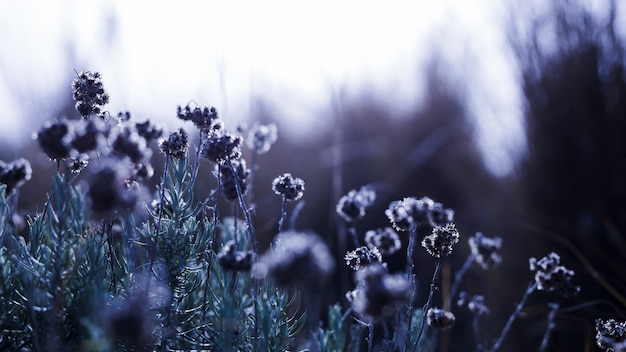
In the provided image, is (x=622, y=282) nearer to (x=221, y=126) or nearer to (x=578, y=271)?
(x=578, y=271)

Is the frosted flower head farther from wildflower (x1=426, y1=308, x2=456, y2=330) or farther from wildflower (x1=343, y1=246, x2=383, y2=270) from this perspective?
wildflower (x1=426, y1=308, x2=456, y2=330)

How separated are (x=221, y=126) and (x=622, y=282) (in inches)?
120

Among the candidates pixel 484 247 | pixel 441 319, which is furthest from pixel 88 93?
pixel 484 247

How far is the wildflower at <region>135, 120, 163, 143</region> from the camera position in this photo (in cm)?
162

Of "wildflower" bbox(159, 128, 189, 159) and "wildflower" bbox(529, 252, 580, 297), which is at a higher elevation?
"wildflower" bbox(159, 128, 189, 159)

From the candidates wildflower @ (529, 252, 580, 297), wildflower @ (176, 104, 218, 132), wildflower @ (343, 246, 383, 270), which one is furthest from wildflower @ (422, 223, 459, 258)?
wildflower @ (176, 104, 218, 132)

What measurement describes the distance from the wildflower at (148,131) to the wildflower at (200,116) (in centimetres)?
16

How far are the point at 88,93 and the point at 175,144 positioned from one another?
31 cm

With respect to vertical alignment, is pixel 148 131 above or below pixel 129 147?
above

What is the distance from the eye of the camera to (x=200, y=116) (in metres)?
1.78

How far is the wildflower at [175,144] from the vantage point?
1841mm

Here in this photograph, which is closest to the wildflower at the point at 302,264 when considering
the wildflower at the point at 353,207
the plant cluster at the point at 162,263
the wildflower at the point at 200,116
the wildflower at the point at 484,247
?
the plant cluster at the point at 162,263

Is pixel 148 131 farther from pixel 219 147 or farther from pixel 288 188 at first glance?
pixel 288 188

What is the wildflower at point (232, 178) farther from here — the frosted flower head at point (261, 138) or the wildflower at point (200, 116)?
the frosted flower head at point (261, 138)
